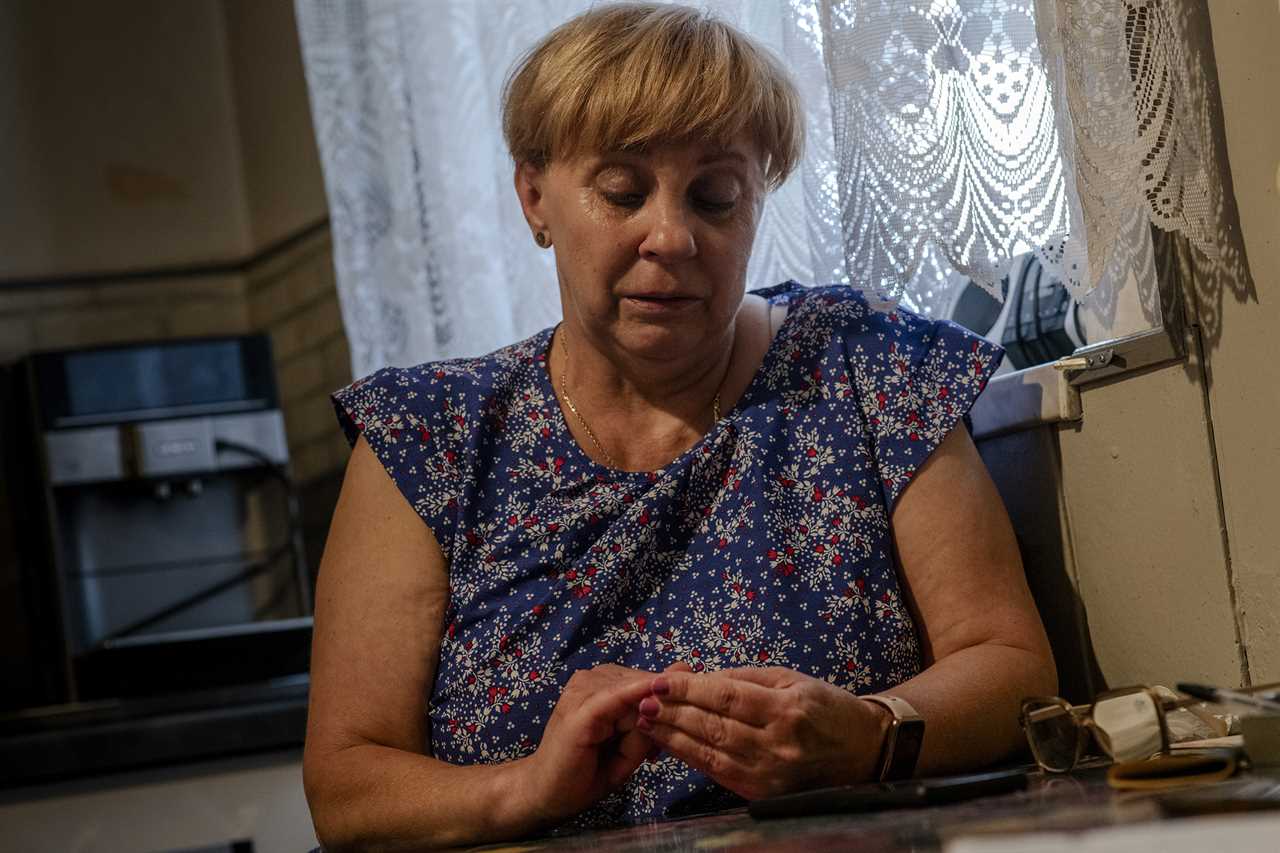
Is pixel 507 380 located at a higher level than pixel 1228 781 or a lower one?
higher

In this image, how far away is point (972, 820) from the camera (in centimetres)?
76

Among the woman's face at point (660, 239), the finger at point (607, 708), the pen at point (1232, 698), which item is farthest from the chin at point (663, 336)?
the pen at point (1232, 698)

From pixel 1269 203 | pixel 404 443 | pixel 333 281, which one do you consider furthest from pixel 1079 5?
pixel 333 281

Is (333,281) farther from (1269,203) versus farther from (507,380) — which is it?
(1269,203)

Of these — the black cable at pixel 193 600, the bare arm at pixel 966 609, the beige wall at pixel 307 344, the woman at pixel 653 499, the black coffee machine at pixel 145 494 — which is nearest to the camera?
the bare arm at pixel 966 609

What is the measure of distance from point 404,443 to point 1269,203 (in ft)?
2.76

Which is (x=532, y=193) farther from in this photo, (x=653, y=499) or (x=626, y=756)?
(x=626, y=756)

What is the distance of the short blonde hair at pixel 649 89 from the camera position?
135cm

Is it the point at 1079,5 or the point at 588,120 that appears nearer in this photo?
the point at 1079,5

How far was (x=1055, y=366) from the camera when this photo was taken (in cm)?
133

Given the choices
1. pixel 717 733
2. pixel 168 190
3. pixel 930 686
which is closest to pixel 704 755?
pixel 717 733

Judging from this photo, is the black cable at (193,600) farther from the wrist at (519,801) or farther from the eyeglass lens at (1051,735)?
the eyeglass lens at (1051,735)

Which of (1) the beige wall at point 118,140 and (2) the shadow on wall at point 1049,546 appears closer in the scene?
(2) the shadow on wall at point 1049,546

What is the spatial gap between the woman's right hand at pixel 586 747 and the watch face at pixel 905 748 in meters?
0.19
